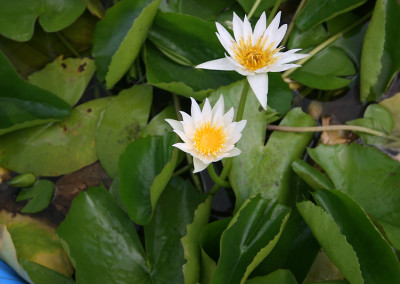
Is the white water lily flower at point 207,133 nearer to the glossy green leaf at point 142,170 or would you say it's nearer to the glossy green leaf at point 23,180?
the glossy green leaf at point 142,170

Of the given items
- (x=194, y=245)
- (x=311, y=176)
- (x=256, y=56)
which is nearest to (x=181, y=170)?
(x=194, y=245)

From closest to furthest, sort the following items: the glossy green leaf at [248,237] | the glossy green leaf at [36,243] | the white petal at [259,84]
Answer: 1. the white petal at [259,84]
2. the glossy green leaf at [248,237]
3. the glossy green leaf at [36,243]

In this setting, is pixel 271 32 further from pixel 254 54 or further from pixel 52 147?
pixel 52 147

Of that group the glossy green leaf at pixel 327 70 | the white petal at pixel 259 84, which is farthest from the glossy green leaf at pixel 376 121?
the white petal at pixel 259 84

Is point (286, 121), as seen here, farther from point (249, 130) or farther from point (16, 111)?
point (16, 111)

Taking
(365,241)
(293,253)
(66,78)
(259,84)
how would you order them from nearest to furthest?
(259,84), (365,241), (293,253), (66,78)

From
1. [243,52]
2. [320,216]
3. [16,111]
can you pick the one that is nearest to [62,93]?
[16,111]
